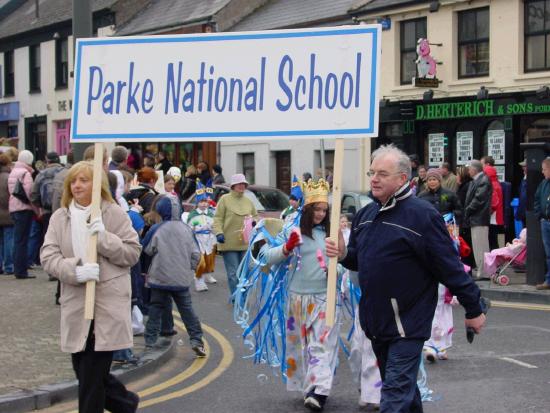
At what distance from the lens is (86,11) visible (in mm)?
10773

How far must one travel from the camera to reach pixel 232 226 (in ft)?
43.5

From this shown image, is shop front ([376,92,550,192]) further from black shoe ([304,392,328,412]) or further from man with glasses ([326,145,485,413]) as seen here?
man with glasses ([326,145,485,413])

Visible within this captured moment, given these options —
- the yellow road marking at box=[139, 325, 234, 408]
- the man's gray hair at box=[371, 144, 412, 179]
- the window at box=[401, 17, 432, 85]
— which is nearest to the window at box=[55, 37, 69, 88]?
the window at box=[401, 17, 432, 85]

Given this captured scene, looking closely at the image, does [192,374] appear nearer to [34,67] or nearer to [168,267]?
[168,267]

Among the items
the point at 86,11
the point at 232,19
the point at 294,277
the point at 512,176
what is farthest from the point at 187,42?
the point at 232,19

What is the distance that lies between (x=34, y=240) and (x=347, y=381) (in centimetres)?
864

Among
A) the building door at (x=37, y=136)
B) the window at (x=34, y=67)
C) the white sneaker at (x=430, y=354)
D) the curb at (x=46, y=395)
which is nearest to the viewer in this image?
the curb at (x=46, y=395)

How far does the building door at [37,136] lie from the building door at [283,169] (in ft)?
44.3

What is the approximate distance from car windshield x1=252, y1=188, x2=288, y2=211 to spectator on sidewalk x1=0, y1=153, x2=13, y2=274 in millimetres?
6400

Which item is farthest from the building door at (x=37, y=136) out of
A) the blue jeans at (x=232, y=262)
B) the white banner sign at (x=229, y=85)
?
the white banner sign at (x=229, y=85)

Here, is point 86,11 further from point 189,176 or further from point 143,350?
point 189,176

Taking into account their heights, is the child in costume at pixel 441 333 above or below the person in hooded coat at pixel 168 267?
below

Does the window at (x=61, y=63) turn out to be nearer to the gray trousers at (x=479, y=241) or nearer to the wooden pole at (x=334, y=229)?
the gray trousers at (x=479, y=241)

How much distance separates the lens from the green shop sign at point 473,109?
2378 cm
